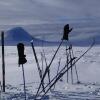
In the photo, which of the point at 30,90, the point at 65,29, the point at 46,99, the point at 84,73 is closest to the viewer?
the point at 65,29

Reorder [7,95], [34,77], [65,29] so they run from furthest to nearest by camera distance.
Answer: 1. [34,77]
2. [7,95]
3. [65,29]

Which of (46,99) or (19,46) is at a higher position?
(19,46)

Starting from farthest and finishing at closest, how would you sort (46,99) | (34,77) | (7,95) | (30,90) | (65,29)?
(34,77) < (30,90) < (7,95) < (46,99) < (65,29)

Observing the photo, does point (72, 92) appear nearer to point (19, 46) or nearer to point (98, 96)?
point (98, 96)

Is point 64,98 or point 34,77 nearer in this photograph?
point 64,98

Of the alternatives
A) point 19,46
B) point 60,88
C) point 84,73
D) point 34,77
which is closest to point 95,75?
point 84,73

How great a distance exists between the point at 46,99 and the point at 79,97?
117cm

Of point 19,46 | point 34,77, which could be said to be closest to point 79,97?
point 19,46

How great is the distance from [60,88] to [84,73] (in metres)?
9.07

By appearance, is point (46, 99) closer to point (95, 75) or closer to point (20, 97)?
point (20, 97)

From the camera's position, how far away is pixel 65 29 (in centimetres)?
907

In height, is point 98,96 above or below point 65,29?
below

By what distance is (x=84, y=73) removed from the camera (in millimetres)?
23531

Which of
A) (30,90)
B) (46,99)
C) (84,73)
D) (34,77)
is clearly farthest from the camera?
(84,73)
